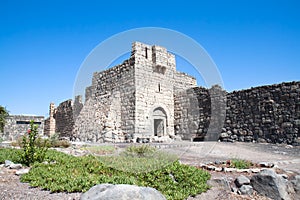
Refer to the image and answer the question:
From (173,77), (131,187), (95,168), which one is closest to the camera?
(131,187)

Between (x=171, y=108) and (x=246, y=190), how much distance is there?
11159mm

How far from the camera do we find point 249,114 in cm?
1267

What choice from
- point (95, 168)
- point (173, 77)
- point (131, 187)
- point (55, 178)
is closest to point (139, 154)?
point (95, 168)

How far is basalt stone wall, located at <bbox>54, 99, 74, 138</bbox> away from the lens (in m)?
20.2

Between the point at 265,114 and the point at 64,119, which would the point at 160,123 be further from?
the point at 64,119

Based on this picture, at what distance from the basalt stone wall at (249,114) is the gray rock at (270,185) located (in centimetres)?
716

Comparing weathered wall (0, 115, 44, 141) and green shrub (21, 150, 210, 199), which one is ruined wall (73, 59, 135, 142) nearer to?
green shrub (21, 150, 210, 199)

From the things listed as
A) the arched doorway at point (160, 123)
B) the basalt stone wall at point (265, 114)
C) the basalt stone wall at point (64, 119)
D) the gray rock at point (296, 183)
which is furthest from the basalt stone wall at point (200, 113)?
the basalt stone wall at point (64, 119)

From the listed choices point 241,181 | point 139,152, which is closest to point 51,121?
point 139,152

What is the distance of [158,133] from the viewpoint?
15188 mm

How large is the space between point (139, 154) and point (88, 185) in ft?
4.82

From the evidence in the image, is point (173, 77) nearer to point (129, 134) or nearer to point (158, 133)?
point (158, 133)

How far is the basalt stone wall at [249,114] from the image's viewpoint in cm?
1124

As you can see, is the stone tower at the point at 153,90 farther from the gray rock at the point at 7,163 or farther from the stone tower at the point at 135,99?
the gray rock at the point at 7,163
